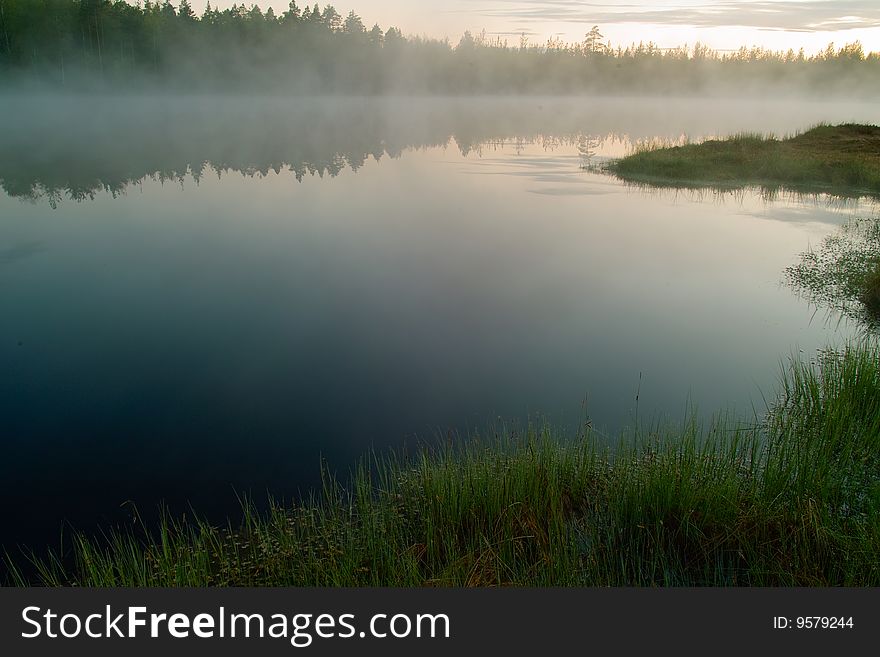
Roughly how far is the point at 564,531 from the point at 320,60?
126394 mm

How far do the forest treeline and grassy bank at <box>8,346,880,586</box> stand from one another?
94.1 m

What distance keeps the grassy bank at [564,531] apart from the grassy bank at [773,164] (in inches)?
900

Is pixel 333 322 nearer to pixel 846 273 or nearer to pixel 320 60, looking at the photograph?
pixel 846 273

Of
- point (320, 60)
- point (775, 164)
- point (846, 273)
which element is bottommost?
point (846, 273)

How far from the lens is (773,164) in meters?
27.3

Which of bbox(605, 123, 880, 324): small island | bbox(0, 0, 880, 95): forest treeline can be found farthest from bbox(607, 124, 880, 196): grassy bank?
bbox(0, 0, 880, 95): forest treeline

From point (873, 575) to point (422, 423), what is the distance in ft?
16.4

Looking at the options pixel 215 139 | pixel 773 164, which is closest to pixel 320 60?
pixel 215 139

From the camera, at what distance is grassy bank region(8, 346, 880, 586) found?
4.64m

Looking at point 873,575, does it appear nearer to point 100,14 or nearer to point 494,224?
point 494,224

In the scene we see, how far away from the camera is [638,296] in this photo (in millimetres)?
13312

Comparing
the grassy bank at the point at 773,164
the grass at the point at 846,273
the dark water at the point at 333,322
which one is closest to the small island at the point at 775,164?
the grassy bank at the point at 773,164

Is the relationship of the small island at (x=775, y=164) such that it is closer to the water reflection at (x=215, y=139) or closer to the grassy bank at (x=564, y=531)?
the water reflection at (x=215, y=139)

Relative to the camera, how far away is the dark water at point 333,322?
24.4 ft
